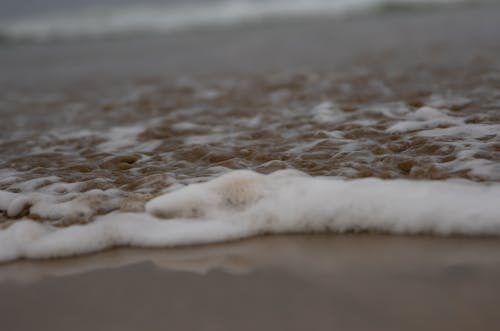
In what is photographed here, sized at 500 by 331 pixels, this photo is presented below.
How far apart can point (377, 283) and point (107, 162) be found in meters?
1.36

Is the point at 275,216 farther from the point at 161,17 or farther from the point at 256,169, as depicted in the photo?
the point at 161,17

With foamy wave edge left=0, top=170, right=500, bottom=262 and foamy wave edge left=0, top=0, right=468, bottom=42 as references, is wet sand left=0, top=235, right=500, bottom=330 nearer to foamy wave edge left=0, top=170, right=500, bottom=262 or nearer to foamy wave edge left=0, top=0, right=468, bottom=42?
foamy wave edge left=0, top=170, right=500, bottom=262

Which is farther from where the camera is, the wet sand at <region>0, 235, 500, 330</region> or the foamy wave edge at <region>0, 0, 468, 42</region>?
the foamy wave edge at <region>0, 0, 468, 42</region>

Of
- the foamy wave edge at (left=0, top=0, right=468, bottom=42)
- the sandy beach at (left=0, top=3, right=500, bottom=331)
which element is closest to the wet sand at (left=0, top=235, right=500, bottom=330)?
the sandy beach at (left=0, top=3, right=500, bottom=331)

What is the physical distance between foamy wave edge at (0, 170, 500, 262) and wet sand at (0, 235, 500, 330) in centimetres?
4

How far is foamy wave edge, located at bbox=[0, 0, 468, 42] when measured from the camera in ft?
35.3

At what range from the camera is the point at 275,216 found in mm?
1676

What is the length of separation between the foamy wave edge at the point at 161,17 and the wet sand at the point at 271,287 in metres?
9.32

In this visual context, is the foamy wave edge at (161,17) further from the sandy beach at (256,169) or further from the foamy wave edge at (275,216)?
the foamy wave edge at (275,216)

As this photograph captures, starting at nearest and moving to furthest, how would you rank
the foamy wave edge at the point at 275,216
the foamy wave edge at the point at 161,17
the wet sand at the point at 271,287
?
1. the wet sand at the point at 271,287
2. the foamy wave edge at the point at 275,216
3. the foamy wave edge at the point at 161,17

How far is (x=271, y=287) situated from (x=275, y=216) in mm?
350

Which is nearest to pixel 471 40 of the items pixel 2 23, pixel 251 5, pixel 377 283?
pixel 377 283

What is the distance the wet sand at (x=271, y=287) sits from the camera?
1219mm

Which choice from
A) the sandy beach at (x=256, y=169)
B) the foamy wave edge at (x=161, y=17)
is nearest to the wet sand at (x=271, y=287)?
the sandy beach at (x=256, y=169)
